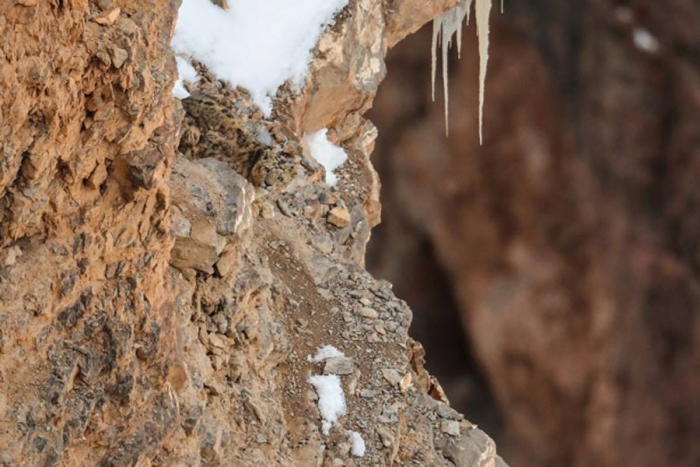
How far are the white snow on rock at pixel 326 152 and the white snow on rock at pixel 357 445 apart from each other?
1.82 meters

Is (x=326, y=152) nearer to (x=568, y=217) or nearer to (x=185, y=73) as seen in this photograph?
(x=185, y=73)

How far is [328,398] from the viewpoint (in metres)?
3.93

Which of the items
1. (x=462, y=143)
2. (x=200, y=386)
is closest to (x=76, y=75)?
(x=200, y=386)

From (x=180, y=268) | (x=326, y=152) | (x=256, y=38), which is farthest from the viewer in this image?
(x=326, y=152)

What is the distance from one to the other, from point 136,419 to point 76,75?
1.00m

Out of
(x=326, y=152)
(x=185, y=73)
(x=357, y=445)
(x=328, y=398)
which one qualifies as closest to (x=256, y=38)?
(x=185, y=73)

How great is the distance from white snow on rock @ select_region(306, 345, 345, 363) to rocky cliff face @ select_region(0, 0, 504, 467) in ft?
0.10

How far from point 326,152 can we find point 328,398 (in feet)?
6.32

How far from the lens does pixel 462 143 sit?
32.2 ft

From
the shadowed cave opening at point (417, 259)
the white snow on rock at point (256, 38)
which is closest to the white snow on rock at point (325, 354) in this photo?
the white snow on rock at point (256, 38)

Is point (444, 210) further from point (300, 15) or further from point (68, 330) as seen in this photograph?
point (68, 330)

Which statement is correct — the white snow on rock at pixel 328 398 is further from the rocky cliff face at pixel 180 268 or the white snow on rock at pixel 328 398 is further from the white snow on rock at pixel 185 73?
the white snow on rock at pixel 185 73

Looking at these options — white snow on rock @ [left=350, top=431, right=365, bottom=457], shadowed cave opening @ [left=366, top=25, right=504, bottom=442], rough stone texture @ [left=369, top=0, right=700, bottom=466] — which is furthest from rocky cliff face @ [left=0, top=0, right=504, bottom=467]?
rough stone texture @ [left=369, top=0, right=700, bottom=466]

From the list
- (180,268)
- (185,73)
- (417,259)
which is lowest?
(180,268)
